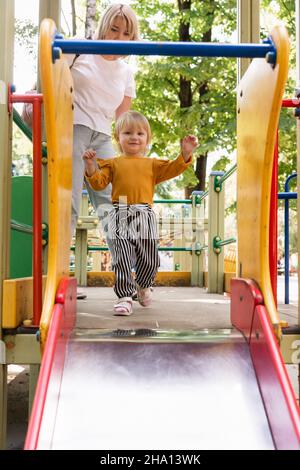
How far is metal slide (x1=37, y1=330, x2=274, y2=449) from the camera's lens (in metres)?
1.45

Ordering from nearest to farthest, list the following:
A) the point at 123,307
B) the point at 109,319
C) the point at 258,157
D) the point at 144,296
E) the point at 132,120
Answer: the point at 258,157 < the point at 109,319 < the point at 123,307 < the point at 132,120 < the point at 144,296

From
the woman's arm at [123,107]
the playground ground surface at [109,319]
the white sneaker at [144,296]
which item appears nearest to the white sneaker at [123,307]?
the playground ground surface at [109,319]

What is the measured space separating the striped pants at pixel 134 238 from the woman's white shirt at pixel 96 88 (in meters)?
0.48

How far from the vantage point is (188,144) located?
235 centimetres

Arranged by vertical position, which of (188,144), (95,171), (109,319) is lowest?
(109,319)

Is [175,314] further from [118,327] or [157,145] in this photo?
[157,145]

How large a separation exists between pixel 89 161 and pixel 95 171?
15 centimetres

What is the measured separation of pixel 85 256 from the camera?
16.8 ft

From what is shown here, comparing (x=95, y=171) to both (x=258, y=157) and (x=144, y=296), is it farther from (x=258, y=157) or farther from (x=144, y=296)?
(x=258, y=157)

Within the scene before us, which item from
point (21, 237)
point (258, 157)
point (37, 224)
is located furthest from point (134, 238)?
point (21, 237)

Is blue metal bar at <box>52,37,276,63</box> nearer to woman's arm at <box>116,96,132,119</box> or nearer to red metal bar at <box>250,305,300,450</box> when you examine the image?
red metal bar at <box>250,305,300,450</box>

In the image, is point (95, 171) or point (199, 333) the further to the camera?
point (95, 171)

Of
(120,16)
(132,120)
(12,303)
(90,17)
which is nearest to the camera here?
(12,303)

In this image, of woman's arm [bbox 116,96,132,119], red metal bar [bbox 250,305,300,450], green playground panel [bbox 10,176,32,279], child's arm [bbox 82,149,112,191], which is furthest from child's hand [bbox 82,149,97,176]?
green playground panel [bbox 10,176,32,279]
